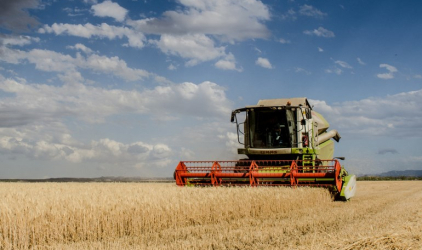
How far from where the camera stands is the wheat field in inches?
213

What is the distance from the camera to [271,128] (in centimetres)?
1255

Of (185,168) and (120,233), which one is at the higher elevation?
(185,168)

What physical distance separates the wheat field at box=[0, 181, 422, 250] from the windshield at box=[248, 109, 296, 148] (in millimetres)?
3567

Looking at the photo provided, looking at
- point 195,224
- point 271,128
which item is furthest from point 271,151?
point 195,224

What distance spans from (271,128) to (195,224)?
5670 mm

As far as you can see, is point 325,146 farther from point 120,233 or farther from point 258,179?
point 120,233

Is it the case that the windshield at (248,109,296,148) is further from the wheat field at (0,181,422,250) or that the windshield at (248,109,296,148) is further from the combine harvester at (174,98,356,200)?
the wheat field at (0,181,422,250)

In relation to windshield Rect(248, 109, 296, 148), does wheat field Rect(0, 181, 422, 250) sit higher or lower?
lower

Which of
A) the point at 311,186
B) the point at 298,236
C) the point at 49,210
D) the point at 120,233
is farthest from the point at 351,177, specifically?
the point at 49,210

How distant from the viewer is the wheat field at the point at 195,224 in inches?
213

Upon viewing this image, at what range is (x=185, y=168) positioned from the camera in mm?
12336

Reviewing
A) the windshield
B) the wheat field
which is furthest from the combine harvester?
the wheat field

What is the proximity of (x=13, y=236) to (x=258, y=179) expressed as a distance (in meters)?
6.79

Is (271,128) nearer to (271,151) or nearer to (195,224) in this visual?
(271,151)
